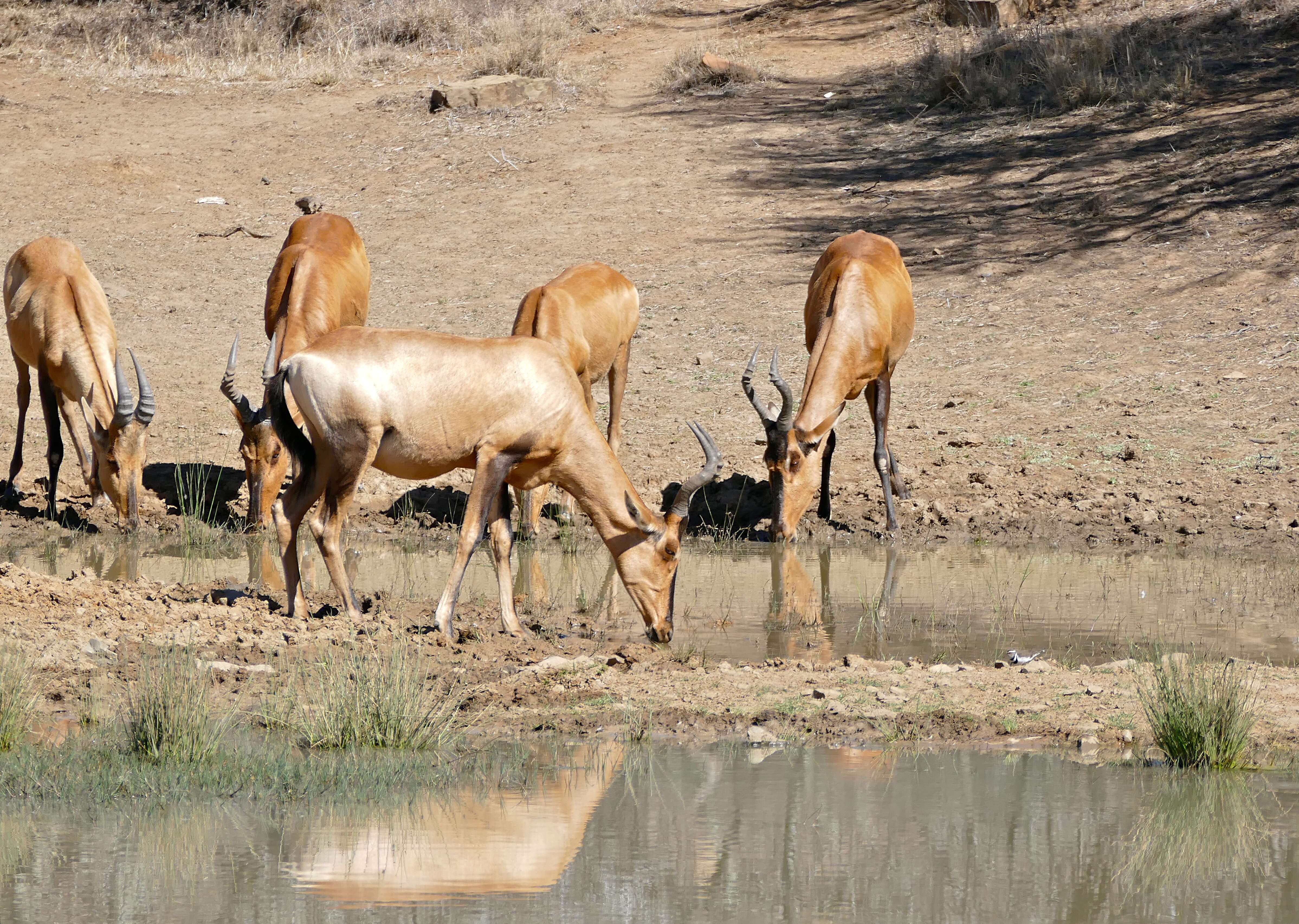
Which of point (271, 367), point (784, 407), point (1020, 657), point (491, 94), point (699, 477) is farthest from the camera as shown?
point (491, 94)

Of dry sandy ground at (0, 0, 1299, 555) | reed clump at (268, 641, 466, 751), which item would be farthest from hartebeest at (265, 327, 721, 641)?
dry sandy ground at (0, 0, 1299, 555)

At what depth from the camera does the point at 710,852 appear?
16.9 feet

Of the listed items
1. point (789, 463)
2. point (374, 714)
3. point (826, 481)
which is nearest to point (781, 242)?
point (826, 481)

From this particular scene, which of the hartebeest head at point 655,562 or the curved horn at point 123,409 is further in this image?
the curved horn at point 123,409

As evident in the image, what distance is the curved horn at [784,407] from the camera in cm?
1168

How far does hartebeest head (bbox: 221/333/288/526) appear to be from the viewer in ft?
39.3

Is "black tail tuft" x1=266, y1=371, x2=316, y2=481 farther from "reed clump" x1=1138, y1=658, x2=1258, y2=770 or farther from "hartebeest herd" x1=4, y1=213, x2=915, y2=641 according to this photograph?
"reed clump" x1=1138, y1=658, x2=1258, y2=770

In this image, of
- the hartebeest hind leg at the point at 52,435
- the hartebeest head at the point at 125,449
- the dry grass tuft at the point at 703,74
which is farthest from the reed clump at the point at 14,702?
the dry grass tuft at the point at 703,74

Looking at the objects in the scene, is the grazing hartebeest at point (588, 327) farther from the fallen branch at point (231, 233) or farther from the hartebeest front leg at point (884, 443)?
the fallen branch at point (231, 233)

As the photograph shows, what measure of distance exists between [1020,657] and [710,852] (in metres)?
3.44

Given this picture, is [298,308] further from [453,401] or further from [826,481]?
[826,481]

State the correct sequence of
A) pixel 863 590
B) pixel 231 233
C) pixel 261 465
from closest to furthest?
pixel 863 590 → pixel 261 465 → pixel 231 233

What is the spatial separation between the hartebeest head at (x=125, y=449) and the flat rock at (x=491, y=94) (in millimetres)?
14243

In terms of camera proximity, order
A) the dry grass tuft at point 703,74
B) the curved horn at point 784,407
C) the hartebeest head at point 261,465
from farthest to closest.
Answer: the dry grass tuft at point 703,74 → the hartebeest head at point 261,465 → the curved horn at point 784,407
